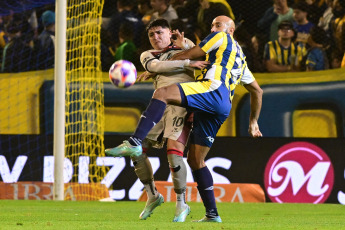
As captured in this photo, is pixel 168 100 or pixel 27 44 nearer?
pixel 168 100

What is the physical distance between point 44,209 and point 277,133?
4584 millimetres

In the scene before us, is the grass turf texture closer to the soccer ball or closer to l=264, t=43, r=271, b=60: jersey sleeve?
the soccer ball

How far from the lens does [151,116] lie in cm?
518

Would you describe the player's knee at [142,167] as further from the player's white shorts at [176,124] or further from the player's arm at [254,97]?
the player's arm at [254,97]

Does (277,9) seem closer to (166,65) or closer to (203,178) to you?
(166,65)

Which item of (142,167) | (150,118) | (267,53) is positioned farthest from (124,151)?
(267,53)

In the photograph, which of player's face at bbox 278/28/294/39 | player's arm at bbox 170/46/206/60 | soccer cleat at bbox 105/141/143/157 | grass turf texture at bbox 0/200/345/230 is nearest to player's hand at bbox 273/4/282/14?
player's face at bbox 278/28/294/39

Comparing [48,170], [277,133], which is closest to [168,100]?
[48,170]

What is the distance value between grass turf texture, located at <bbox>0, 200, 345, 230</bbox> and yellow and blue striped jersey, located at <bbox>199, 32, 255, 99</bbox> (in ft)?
3.58

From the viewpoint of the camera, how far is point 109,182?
10312mm

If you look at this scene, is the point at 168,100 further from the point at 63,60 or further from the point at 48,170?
the point at 48,170

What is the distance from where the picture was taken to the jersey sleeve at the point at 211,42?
5609mm

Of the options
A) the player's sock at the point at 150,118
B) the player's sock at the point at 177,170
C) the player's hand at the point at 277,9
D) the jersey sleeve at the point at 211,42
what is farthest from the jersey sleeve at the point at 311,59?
the player's sock at the point at 150,118

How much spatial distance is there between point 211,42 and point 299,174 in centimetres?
489
